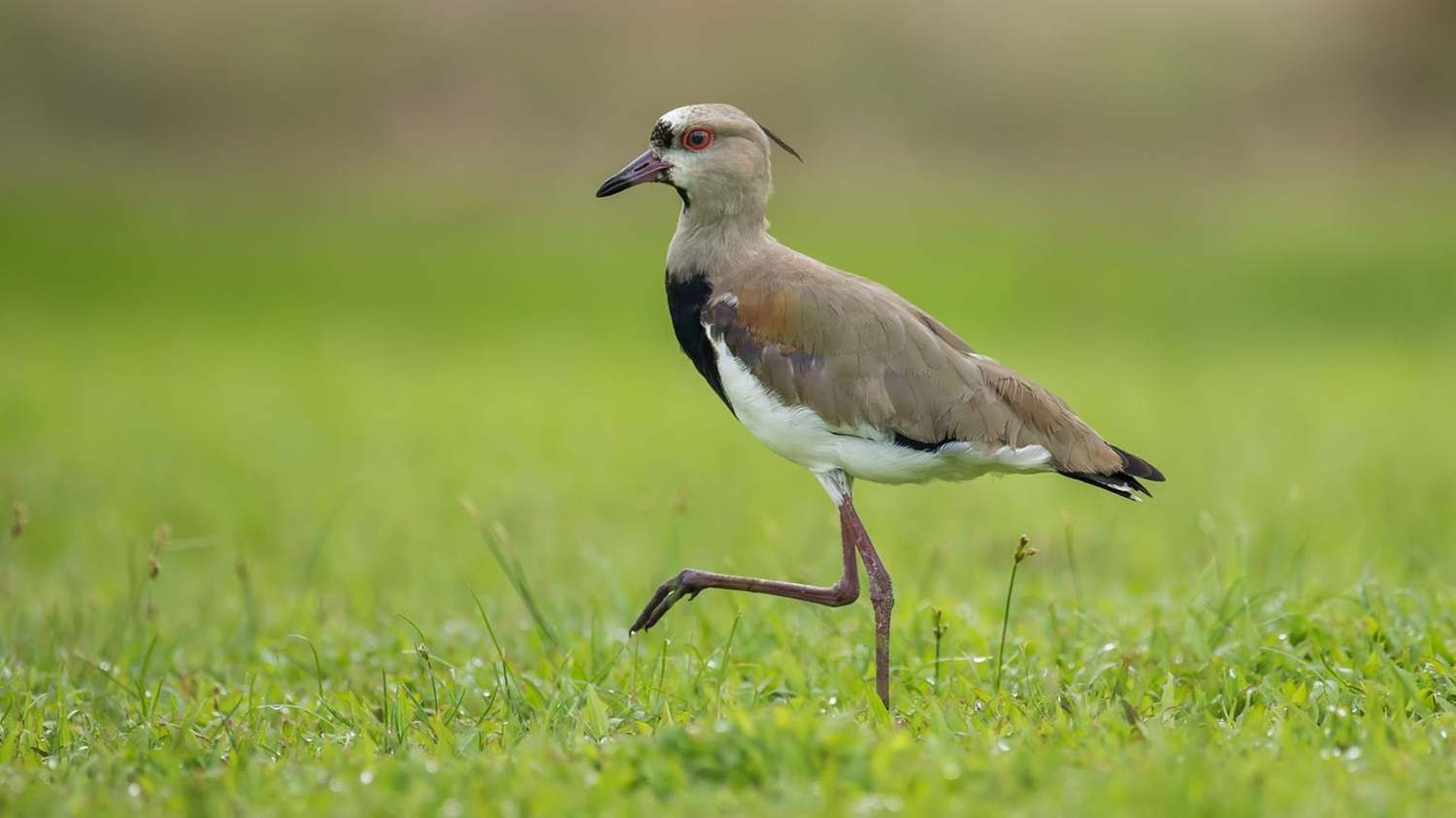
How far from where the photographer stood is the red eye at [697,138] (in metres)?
5.28

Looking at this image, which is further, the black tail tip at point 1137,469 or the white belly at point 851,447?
the black tail tip at point 1137,469

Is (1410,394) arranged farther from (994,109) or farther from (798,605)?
(994,109)

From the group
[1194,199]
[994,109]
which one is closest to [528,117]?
[994,109]

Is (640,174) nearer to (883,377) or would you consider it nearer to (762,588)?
(883,377)

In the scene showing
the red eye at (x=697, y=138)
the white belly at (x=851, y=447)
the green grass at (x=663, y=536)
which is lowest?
the green grass at (x=663, y=536)

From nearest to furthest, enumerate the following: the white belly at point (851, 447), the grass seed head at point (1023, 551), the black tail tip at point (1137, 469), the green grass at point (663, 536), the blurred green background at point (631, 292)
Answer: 1. the green grass at point (663, 536)
2. the grass seed head at point (1023, 551)
3. the white belly at point (851, 447)
4. the black tail tip at point (1137, 469)
5. the blurred green background at point (631, 292)

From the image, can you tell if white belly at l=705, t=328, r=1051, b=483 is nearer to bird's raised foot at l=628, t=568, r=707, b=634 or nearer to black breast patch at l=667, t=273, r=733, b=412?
black breast patch at l=667, t=273, r=733, b=412

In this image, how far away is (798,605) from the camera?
657 centimetres

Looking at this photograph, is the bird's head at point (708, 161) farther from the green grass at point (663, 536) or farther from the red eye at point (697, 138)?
the green grass at point (663, 536)

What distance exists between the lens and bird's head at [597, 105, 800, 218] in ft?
17.3

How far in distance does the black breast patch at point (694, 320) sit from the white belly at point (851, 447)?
0.07m

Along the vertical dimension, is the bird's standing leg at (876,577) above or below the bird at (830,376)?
below

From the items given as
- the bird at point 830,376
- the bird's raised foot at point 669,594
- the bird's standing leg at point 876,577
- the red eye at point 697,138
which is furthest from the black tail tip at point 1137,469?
the red eye at point 697,138

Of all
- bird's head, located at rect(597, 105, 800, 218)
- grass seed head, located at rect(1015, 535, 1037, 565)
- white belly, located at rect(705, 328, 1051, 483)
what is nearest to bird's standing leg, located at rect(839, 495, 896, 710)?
white belly, located at rect(705, 328, 1051, 483)
